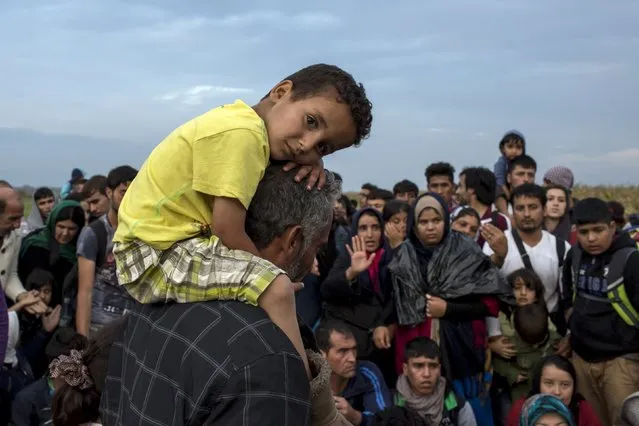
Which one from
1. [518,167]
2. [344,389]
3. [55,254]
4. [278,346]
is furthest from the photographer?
[518,167]

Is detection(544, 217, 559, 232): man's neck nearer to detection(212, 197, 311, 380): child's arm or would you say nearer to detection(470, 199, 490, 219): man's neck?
detection(470, 199, 490, 219): man's neck

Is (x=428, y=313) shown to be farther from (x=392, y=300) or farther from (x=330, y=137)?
(x=330, y=137)

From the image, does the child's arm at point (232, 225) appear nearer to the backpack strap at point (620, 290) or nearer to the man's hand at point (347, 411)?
the man's hand at point (347, 411)

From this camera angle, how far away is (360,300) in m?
6.09

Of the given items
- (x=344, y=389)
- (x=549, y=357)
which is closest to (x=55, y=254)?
(x=344, y=389)

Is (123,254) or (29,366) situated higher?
(123,254)

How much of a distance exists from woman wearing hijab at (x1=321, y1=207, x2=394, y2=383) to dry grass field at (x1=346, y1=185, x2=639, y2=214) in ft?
33.3

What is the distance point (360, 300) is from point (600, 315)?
171 cm

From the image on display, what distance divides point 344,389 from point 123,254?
140 inches

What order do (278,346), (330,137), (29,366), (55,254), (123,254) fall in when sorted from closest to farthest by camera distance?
(278,346) < (123,254) < (330,137) < (29,366) < (55,254)

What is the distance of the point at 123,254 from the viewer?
6.94ft

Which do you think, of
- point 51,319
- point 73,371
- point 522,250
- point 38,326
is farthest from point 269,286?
point 38,326

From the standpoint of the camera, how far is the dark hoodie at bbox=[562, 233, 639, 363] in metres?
5.45

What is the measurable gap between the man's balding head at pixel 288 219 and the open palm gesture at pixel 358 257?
3846 millimetres
